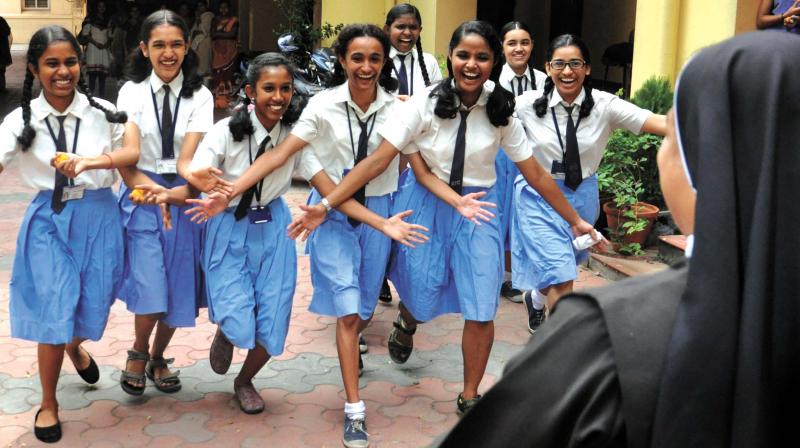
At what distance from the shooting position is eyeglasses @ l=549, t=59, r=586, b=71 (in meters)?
5.87

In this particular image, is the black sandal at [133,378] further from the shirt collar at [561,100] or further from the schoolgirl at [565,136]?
the shirt collar at [561,100]

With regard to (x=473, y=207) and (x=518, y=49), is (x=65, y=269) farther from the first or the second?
(x=518, y=49)

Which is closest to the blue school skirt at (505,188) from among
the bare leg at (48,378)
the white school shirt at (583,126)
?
the white school shirt at (583,126)

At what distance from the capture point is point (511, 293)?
7.30 m

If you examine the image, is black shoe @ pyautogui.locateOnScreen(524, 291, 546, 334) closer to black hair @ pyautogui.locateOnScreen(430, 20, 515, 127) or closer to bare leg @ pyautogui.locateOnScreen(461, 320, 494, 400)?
bare leg @ pyautogui.locateOnScreen(461, 320, 494, 400)

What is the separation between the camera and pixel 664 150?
1770 millimetres

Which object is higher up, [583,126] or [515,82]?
[515,82]

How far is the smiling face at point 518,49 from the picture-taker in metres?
7.24

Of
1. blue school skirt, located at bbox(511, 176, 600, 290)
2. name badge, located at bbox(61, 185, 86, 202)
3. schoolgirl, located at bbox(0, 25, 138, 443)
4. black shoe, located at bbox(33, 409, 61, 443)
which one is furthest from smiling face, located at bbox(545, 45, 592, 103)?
black shoe, located at bbox(33, 409, 61, 443)

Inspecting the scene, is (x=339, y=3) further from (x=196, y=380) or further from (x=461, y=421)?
(x=461, y=421)

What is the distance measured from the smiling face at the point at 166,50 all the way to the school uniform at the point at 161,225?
5 centimetres

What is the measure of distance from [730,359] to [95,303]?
389cm

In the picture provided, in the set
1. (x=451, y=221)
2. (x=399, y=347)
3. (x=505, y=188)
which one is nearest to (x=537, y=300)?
(x=505, y=188)

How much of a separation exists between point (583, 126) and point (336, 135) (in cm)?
159
